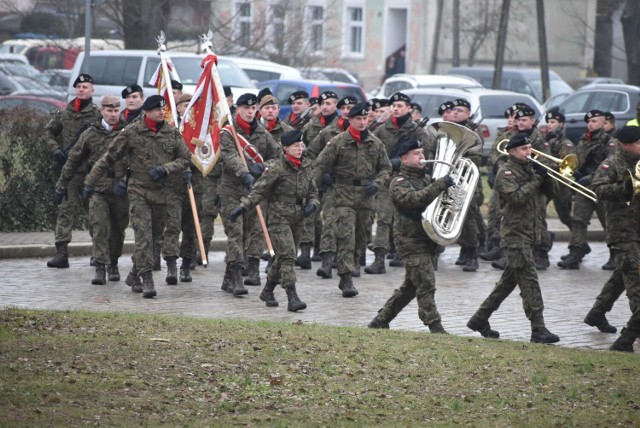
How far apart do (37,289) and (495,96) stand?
52.3 feet

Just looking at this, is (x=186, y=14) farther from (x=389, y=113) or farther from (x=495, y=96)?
(x=389, y=113)

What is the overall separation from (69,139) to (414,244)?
5530 mm

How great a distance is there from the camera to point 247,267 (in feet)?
46.3

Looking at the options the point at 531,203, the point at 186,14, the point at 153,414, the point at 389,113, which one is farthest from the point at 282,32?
the point at 153,414

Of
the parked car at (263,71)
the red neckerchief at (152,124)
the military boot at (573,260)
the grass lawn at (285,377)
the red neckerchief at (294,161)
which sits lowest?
the military boot at (573,260)

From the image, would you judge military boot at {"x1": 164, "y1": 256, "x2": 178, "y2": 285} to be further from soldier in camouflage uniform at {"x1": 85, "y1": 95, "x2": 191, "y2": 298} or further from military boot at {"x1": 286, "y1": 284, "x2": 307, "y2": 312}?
military boot at {"x1": 286, "y1": 284, "x2": 307, "y2": 312}

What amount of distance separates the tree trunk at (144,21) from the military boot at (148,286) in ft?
44.7

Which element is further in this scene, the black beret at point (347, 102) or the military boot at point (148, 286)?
the black beret at point (347, 102)

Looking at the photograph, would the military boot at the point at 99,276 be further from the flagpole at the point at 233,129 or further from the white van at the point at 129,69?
the white van at the point at 129,69

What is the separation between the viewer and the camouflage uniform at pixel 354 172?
13766mm

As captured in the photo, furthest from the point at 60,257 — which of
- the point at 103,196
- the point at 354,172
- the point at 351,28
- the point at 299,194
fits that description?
the point at 351,28

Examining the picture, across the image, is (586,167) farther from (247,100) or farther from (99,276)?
(99,276)

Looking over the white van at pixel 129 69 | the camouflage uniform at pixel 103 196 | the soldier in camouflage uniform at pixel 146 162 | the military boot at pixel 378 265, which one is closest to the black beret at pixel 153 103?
the soldier in camouflage uniform at pixel 146 162

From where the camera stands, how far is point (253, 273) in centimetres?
1396
